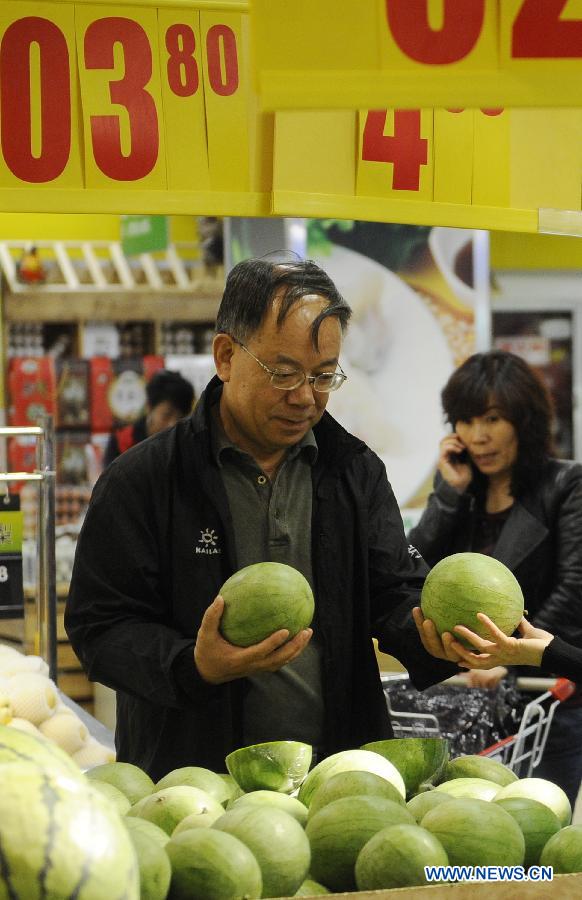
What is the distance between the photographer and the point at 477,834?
1.64 metres

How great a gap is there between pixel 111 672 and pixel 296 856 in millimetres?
1054

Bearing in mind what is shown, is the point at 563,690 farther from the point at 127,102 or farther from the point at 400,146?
the point at 127,102

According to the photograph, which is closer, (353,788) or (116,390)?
(353,788)

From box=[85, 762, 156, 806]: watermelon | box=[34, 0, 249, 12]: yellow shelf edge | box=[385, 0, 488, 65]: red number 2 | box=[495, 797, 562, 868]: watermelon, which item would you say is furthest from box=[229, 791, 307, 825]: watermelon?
box=[34, 0, 249, 12]: yellow shelf edge

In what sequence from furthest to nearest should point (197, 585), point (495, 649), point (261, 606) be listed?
point (197, 585) < point (495, 649) < point (261, 606)

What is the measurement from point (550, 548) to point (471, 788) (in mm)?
2131

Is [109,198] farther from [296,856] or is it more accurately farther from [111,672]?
[296,856]

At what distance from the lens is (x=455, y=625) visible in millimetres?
2443

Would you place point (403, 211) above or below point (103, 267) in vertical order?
below

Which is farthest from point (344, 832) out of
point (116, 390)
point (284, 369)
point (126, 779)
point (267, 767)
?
point (116, 390)

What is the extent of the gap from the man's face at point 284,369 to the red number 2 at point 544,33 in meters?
0.94

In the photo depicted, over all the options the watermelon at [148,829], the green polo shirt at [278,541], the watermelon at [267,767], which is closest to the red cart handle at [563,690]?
the green polo shirt at [278,541]

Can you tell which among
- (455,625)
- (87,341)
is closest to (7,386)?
(87,341)

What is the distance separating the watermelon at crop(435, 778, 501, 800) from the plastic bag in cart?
1.75 m
